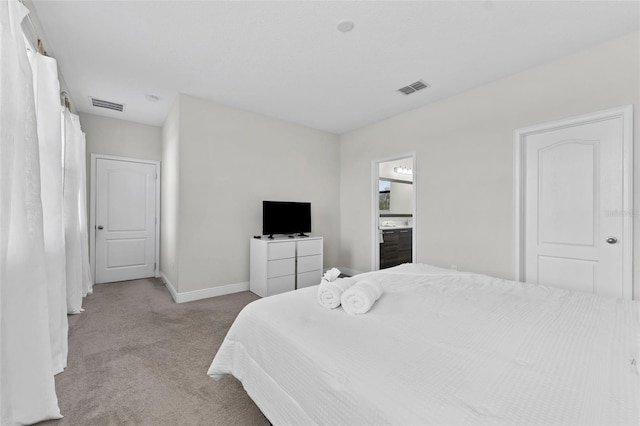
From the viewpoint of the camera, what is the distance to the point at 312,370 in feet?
3.67

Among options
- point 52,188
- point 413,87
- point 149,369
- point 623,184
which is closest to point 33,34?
point 52,188

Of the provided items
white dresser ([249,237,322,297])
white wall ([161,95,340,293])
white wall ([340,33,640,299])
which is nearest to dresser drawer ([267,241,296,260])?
white dresser ([249,237,322,297])

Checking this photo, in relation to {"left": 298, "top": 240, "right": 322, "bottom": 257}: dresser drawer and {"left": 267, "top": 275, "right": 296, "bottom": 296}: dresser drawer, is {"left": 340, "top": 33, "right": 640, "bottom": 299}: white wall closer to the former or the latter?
{"left": 298, "top": 240, "right": 322, "bottom": 257}: dresser drawer

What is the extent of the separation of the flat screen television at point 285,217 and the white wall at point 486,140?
1443 mm

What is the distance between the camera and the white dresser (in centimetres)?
368

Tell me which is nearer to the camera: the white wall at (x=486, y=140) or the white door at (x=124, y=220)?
the white wall at (x=486, y=140)

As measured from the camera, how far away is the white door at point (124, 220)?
4.30m

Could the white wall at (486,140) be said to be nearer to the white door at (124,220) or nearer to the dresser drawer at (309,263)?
the dresser drawer at (309,263)

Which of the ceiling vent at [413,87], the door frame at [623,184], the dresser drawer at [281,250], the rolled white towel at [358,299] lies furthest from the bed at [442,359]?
the ceiling vent at [413,87]

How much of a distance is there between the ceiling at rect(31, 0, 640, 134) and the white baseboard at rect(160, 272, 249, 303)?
8.07 ft

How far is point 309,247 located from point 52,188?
2.80 metres

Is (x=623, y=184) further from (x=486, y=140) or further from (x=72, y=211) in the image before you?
(x=72, y=211)

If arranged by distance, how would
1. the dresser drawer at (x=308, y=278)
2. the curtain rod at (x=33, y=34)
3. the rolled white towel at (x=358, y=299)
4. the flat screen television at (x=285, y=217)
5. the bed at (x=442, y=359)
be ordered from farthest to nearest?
the dresser drawer at (x=308, y=278) < the flat screen television at (x=285, y=217) < the curtain rod at (x=33, y=34) < the rolled white towel at (x=358, y=299) < the bed at (x=442, y=359)

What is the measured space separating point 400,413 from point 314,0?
2.36 meters
